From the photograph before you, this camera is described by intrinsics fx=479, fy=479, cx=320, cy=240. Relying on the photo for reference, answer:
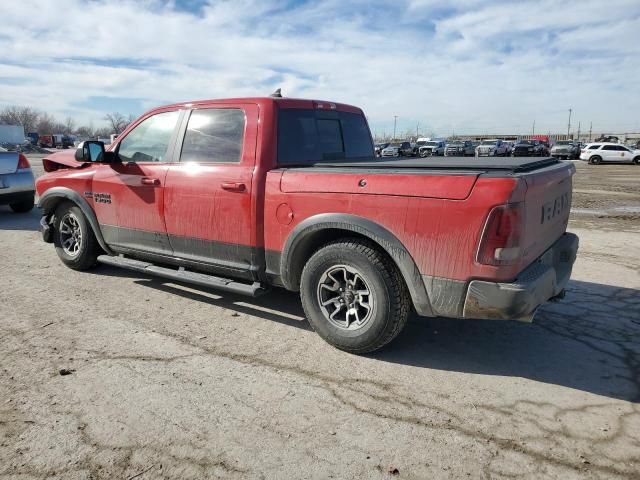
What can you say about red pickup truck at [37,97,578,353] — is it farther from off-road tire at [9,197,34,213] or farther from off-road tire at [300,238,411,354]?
off-road tire at [9,197,34,213]

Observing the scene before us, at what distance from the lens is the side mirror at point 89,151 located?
488 cm

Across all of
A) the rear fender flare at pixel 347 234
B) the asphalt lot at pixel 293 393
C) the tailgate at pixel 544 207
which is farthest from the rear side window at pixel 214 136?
the tailgate at pixel 544 207

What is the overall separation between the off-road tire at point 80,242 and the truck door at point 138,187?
0.35m

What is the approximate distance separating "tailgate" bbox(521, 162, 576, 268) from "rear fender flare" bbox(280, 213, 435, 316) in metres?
0.68

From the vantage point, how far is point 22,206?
10023 millimetres

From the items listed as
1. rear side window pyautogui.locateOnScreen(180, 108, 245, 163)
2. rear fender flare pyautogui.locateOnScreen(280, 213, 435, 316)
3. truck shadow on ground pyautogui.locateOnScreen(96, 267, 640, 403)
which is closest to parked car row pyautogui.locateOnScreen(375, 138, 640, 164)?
truck shadow on ground pyautogui.locateOnScreen(96, 267, 640, 403)

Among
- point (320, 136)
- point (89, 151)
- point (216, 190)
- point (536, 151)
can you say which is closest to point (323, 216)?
point (216, 190)

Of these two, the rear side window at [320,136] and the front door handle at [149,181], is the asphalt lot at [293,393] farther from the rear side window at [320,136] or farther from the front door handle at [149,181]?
the rear side window at [320,136]

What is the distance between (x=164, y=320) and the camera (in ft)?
13.8

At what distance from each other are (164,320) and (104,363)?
2.82 feet

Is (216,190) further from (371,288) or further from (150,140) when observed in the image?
(371,288)

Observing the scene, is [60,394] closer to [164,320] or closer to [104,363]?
[104,363]

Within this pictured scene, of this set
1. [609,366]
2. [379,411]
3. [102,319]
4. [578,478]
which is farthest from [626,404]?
[102,319]

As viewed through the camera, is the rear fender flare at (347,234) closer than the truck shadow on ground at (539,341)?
Yes
